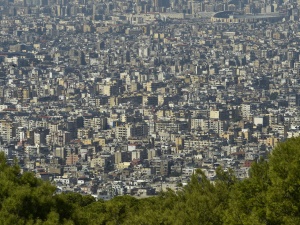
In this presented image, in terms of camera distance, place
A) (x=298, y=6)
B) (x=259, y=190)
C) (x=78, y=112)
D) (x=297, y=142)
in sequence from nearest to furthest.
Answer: (x=259, y=190) → (x=297, y=142) → (x=78, y=112) → (x=298, y=6)

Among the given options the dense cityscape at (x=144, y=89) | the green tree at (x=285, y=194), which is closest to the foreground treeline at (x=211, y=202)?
the green tree at (x=285, y=194)

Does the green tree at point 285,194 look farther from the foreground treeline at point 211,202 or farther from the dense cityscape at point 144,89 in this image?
the dense cityscape at point 144,89

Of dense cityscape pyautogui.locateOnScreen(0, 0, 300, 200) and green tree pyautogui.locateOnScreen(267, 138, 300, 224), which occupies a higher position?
green tree pyautogui.locateOnScreen(267, 138, 300, 224)

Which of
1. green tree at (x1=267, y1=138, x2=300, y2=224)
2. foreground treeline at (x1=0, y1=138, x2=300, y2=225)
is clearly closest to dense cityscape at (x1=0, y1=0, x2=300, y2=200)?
foreground treeline at (x1=0, y1=138, x2=300, y2=225)

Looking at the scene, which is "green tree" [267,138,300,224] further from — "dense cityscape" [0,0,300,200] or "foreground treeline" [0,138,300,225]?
"dense cityscape" [0,0,300,200]

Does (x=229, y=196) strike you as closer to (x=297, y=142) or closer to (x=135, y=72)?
(x=297, y=142)

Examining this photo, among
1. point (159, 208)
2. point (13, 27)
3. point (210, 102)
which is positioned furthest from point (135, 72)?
point (159, 208)
